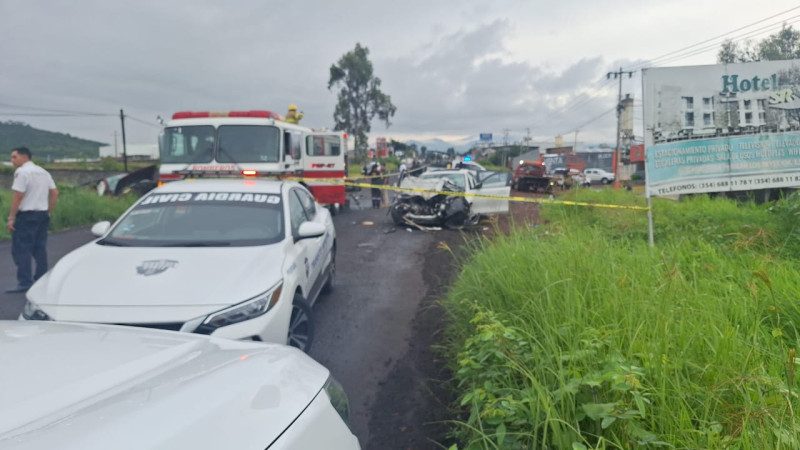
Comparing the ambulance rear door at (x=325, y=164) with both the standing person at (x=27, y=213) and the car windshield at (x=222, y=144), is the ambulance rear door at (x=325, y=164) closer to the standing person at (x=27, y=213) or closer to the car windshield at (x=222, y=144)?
the car windshield at (x=222, y=144)

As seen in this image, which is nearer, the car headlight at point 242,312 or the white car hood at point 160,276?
the car headlight at point 242,312

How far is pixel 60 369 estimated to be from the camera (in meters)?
1.90

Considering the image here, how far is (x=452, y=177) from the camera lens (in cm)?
1460

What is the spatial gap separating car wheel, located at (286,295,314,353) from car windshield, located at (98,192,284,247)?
664mm

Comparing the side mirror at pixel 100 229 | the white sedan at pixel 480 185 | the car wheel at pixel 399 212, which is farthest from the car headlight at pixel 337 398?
the car wheel at pixel 399 212

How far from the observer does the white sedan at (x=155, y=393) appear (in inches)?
59.3

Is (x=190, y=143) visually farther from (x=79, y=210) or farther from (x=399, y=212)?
(x=79, y=210)

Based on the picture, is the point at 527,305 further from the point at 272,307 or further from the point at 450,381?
the point at 272,307

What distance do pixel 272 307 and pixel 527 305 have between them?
1874 millimetres

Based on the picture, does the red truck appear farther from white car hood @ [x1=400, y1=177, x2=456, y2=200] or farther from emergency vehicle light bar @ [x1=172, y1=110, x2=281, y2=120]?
emergency vehicle light bar @ [x1=172, y1=110, x2=281, y2=120]

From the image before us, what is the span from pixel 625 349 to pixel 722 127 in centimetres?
529

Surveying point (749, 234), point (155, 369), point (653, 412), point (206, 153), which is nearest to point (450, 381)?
point (653, 412)

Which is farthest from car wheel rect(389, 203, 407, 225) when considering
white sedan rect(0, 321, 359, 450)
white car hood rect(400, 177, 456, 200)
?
white sedan rect(0, 321, 359, 450)

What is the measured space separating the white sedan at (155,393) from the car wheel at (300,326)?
81.1 inches
